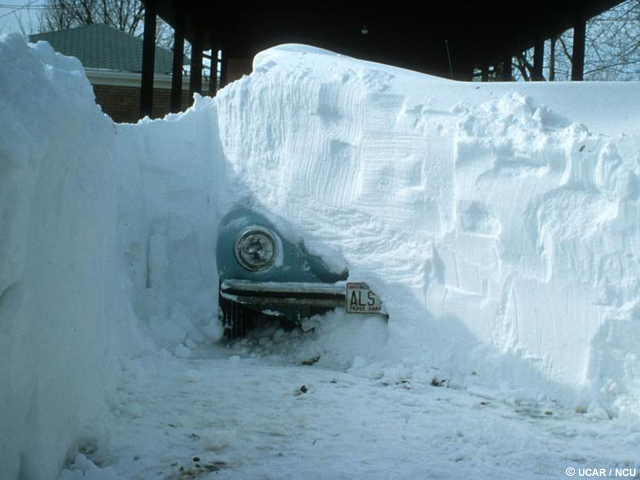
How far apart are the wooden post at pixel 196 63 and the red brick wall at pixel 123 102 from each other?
26.0 ft

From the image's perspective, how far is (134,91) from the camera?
20.5 metres

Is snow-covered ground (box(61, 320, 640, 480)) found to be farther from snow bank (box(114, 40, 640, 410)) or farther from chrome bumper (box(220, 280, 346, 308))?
chrome bumper (box(220, 280, 346, 308))

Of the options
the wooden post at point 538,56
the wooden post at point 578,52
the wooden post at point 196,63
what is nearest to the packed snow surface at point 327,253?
the wooden post at point 196,63

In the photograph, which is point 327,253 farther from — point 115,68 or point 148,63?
point 115,68

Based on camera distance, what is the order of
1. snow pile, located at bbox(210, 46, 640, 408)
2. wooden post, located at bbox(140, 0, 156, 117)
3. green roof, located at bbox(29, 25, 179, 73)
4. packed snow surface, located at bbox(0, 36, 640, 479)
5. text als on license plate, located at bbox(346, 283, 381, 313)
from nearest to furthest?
packed snow surface, located at bbox(0, 36, 640, 479), snow pile, located at bbox(210, 46, 640, 408), text als on license plate, located at bbox(346, 283, 381, 313), wooden post, located at bbox(140, 0, 156, 117), green roof, located at bbox(29, 25, 179, 73)

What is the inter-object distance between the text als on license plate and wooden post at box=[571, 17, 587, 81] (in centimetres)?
704

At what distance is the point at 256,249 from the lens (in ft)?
18.0

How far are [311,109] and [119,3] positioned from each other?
1337 inches

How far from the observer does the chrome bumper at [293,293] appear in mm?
5309

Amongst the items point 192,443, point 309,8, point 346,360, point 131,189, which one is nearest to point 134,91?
point 309,8

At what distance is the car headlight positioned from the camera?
545 centimetres

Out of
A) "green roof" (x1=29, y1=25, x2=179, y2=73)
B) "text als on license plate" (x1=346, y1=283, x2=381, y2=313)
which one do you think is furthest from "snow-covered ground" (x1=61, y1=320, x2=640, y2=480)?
"green roof" (x1=29, y1=25, x2=179, y2=73)

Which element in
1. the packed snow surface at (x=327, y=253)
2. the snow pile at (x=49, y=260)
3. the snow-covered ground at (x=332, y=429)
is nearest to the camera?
the snow pile at (x=49, y=260)

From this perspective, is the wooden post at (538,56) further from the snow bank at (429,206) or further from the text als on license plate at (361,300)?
the text als on license plate at (361,300)
